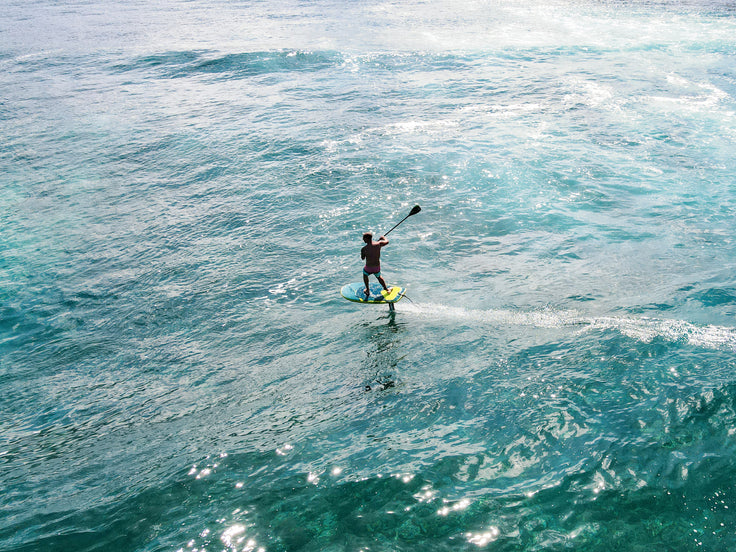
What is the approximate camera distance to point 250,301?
1452 cm

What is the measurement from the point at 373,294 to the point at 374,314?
91 centimetres

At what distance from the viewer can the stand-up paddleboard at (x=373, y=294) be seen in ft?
41.0

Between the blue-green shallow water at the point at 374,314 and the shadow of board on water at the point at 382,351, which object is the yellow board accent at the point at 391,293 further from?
the blue-green shallow water at the point at 374,314

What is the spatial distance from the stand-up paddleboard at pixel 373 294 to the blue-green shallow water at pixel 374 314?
2.65 ft

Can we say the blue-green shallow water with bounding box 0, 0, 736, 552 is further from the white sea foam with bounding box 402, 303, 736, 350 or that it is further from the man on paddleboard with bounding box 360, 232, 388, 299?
the man on paddleboard with bounding box 360, 232, 388, 299

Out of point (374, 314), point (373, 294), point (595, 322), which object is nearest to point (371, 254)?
point (373, 294)

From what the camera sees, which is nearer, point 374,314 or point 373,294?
point 373,294

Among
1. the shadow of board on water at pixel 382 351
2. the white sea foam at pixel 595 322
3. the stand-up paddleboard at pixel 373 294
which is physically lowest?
the shadow of board on water at pixel 382 351

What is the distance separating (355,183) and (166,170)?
834cm

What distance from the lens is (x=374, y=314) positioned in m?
13.6

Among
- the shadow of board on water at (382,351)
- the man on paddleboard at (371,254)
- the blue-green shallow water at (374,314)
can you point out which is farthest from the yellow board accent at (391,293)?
the blue-green shallow water at (374,314)

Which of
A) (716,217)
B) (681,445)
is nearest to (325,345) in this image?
(681,445)

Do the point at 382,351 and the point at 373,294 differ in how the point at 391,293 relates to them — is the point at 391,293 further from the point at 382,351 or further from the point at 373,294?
the point at 382,351

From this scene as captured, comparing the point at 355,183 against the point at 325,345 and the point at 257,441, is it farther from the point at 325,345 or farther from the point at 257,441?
the point at 257,441
